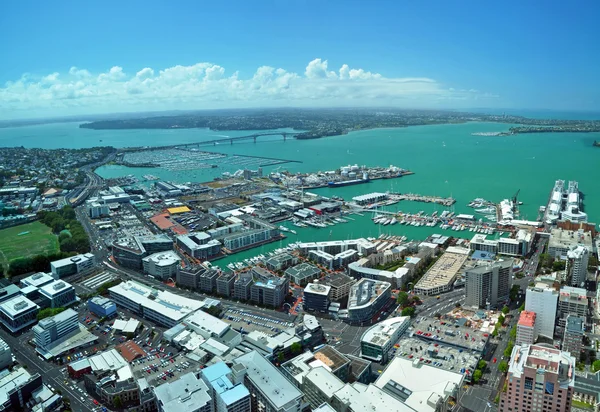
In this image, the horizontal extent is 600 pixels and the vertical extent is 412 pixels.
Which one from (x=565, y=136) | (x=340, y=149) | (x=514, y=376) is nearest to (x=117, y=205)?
(x=514, y=376)

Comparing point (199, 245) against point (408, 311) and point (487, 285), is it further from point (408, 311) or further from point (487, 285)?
point (487, 285)

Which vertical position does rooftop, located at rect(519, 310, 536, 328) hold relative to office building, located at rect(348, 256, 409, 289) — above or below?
above

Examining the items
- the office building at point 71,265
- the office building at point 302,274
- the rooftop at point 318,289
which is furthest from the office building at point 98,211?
the rooftop at point 318,289

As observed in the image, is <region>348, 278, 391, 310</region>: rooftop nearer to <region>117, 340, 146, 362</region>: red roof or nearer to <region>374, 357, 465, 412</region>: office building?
<region>374, 357, 465, 412</region>: office building

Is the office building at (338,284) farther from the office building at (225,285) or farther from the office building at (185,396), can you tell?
the office building at (185,396)

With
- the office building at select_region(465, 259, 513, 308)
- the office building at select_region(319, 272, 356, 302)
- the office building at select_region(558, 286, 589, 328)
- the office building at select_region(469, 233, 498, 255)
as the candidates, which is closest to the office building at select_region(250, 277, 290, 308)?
the office building at select_region(319, 272, 356, 302)

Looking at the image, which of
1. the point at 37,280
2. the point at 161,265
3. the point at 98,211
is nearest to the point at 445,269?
the point at 161,265
